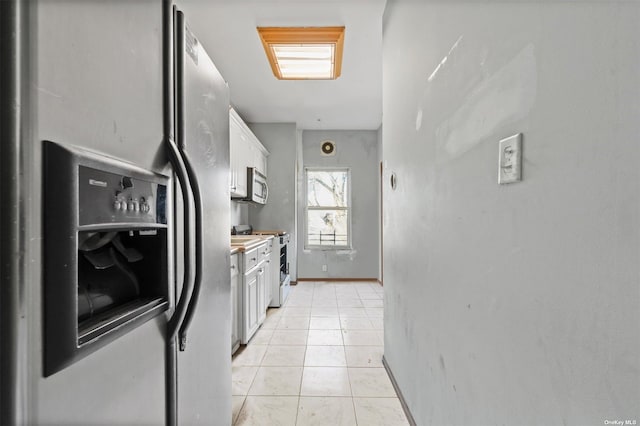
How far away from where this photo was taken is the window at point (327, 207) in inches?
224

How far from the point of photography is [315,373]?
225cm

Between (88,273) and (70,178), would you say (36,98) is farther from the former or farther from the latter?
(88,273)

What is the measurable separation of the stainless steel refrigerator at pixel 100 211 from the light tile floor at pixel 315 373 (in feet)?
2.78

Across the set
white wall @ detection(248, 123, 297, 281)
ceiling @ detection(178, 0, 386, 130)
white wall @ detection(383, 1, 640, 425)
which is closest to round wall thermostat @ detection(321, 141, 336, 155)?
ceiling @ detection(178, 0, 386, 130)

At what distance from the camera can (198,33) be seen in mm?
2596

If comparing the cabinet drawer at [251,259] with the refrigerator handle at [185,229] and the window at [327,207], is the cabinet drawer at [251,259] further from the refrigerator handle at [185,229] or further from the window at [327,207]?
the window at [327,207]

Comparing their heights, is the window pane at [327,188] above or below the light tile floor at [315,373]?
above

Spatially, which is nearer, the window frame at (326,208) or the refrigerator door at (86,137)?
the refrigerator door at (86,137)

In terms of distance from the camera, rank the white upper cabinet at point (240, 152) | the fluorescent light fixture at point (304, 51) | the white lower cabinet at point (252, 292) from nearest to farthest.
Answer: the fluorescent light fixture at point (304, 51)
the white lower cabinet at point (252, 292)
the white upper cabinet at point (240, 152)

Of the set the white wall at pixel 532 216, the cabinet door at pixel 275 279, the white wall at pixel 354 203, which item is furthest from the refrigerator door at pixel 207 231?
the white wall at pixel 354 203

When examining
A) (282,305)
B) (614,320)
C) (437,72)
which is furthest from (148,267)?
(282,305)

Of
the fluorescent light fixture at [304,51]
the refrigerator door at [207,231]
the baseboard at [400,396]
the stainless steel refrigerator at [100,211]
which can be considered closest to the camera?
the stainless steel refrigerator at [100,211]

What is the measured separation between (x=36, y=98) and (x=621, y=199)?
0.99m

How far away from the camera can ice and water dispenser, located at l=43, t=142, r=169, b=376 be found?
0.50 m
